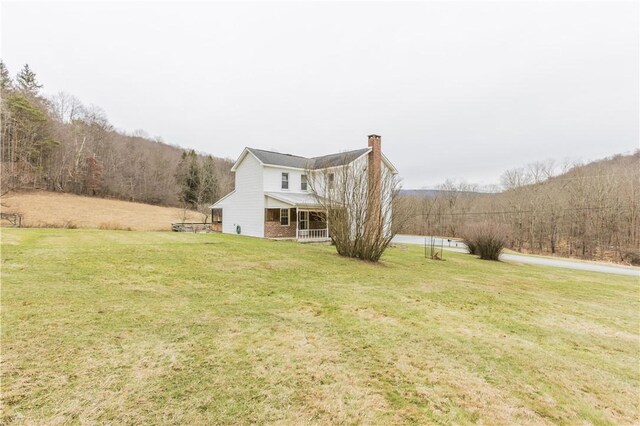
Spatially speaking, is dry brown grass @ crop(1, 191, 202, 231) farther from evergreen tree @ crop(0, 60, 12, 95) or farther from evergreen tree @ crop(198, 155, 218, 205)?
evergreen tree @ crop(0, 60, 12, 95)

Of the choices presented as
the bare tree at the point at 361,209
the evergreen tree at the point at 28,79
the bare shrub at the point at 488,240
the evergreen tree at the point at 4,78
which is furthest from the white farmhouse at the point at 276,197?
the evergreen tree at the point at 28,79

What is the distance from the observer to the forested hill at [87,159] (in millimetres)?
37625

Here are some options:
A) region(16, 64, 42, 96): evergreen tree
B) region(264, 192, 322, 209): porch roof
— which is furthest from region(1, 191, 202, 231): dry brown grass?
region(16, 64, 42, 96): evergreen tree

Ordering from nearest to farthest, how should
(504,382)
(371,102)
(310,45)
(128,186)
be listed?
(504,382), (310,45), (371,102), (128,186)

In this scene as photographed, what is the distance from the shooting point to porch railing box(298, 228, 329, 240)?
2215 cm

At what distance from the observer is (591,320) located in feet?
22.7

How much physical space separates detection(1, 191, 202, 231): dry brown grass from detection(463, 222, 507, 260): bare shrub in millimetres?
28801

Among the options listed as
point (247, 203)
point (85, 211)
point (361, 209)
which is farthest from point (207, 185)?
point (361, 209)

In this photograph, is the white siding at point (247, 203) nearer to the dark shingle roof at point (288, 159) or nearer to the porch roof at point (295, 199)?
the dark shingle roof at point (288, 159)

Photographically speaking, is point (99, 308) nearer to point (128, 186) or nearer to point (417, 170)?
point (417, 170)

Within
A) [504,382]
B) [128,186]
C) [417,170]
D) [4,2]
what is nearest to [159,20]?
[4,2]

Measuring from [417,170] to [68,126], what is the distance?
5783cm

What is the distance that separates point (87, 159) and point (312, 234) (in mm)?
46287

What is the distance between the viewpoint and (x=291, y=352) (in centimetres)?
409
